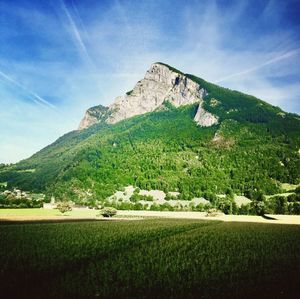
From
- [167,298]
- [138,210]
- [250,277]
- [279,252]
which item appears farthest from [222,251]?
[138,210]

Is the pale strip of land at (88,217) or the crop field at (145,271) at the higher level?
the pale strip of land at (88,217)

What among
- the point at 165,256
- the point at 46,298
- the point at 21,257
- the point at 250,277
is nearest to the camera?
the point at 46,298

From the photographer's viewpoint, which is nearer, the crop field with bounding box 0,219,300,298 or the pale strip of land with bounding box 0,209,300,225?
the crop field with bounding box 0,219,300,298

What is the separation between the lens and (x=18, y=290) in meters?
19.5

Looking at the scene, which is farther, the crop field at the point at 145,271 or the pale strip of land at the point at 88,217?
the pale strip of land at the point at 88,217

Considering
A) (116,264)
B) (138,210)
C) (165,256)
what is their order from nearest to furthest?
1. (116,264)
2. (165,256)
3. (138,210)

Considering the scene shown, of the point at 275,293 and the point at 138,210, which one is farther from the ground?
the point at 138,210

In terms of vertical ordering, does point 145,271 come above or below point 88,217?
below

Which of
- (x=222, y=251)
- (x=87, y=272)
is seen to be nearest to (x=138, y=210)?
(x=222, y=251)

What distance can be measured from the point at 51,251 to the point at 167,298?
67.2 ft

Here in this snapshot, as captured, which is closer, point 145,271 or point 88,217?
point 145,271

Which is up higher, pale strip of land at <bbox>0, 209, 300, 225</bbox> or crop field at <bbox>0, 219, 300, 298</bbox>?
pale strip of land at <bbox>0, 209, 300, 225</bbox>

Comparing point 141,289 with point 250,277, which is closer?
point 141,289

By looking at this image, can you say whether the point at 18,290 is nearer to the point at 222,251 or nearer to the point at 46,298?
the point at 46,298
